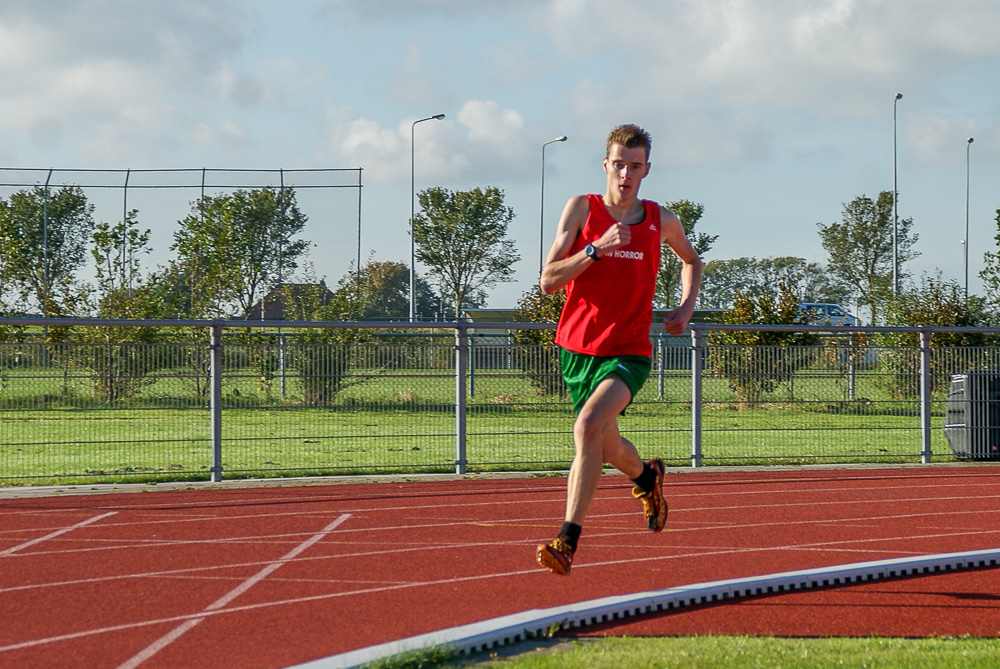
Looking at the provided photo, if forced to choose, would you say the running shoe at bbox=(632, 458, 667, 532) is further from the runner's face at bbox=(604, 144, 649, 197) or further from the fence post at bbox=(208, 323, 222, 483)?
the fence post at bbox=(208, 323, 222, 483)

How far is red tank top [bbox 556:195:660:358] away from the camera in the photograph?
5.57 m

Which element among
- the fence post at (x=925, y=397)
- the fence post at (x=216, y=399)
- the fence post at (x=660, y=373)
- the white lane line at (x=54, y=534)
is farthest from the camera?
the fence post at (x=925, y=397)

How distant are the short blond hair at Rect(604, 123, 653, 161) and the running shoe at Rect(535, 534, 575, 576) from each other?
1910mm

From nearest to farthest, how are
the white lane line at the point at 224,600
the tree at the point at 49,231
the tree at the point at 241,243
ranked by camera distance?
the white lane line at the point at 224,600
the tree at the point at 241,243
the tree at the point at 49,231

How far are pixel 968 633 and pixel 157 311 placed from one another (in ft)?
81.4

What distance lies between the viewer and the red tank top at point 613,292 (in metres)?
5.57

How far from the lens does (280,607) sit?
619 cm

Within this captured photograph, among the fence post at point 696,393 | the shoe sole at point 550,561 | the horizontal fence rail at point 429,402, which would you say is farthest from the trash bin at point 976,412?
the shoe sole at point 550,561

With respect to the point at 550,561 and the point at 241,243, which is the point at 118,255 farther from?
the point at 550,561

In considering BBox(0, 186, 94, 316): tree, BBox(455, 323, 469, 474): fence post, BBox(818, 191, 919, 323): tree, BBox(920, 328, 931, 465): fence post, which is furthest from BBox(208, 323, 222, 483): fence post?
BBox(818, 191, 919, 323): tree

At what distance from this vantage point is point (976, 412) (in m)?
15.0

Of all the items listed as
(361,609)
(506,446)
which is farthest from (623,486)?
(361,609)

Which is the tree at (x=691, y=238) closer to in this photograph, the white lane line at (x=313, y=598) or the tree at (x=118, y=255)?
the tree at (x=118, y=255)

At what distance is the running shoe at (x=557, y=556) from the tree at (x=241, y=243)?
2619 cm
